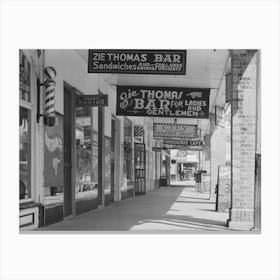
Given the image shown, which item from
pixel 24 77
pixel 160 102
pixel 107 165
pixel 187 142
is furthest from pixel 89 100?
pixel 187 142

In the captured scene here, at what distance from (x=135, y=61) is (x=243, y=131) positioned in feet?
7.85

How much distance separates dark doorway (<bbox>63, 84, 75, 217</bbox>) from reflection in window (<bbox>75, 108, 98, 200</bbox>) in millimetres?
251

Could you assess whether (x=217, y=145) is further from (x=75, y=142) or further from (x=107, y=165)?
(x=75, y=142)

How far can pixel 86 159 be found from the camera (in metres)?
13.2

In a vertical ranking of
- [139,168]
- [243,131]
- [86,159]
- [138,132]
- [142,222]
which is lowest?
[142,222]

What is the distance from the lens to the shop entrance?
75.2 ft

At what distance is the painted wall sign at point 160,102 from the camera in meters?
13.9

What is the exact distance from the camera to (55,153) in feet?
34.2

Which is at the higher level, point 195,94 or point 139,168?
point 195,94

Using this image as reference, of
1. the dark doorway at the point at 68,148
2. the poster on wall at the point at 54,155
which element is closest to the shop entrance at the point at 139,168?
the dark doorway at the point at 68,148

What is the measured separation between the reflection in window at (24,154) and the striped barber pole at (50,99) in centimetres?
46
